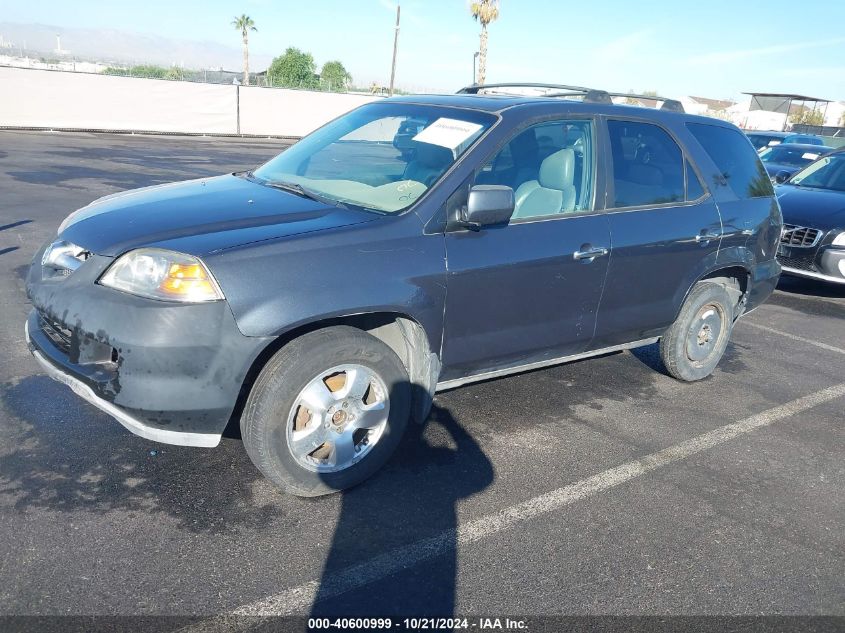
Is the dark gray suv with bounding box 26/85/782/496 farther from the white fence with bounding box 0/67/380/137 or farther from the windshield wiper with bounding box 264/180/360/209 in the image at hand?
the white fence with bounding box 0/67/380/137

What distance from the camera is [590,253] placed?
4.13 metres

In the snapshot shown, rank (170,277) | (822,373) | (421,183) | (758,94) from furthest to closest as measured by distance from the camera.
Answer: (758,94)
(822,373)
(421,183)
(170,277)

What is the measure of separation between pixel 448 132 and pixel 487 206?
0.72 metres

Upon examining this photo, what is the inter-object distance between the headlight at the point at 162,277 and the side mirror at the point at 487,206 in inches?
50.0

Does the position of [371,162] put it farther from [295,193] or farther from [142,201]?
[142,201]

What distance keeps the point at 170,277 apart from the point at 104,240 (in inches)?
19.3

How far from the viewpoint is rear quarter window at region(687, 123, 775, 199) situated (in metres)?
5.06

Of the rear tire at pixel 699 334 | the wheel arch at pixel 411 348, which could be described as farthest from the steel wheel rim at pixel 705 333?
the wheel arch at pixel 411 348

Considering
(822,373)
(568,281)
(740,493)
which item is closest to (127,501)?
(568,281)

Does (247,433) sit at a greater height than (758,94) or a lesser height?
lesser

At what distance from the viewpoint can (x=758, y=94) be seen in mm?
43469

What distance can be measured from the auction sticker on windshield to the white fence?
22.9 metres

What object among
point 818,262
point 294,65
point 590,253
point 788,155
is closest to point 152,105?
point 788,155

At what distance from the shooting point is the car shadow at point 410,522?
2.76 metres
